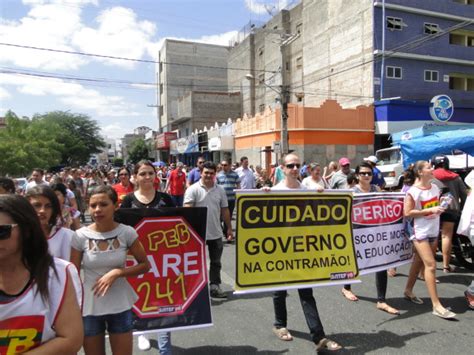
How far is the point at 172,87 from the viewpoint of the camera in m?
68.0

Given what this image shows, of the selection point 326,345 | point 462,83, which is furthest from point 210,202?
point 462,83

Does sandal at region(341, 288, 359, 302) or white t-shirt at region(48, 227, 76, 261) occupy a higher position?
white t-shirt at region(48, 227, 76, 261)

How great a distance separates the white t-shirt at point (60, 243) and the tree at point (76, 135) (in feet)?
183

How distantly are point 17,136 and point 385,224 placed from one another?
1536 inches

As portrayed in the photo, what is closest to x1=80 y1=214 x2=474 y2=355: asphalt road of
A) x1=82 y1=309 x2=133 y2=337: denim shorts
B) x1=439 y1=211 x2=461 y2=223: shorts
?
x1=439 y1=211 x2=461 y2=223: shorts

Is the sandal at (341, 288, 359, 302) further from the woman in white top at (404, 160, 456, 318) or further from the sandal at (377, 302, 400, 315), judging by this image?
the woman in white top at (404, 160, 456, 318)

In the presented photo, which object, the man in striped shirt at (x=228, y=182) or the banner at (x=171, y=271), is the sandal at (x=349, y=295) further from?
the man in striped shirt at (x=228, y=182)

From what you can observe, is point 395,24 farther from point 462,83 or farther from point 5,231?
point 5,231

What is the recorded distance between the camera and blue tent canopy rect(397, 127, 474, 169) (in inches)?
398

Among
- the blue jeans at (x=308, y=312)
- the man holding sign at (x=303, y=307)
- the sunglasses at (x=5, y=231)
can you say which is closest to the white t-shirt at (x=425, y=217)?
the man holding sign at (x=303, y=307)

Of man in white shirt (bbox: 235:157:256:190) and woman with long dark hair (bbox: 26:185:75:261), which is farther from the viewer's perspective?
man in white shirt (bbox: 235:157:256:190)

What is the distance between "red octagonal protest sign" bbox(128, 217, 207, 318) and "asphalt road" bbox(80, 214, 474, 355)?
0.64 metres

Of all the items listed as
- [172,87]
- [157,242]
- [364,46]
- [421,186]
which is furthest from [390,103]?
[172,87]

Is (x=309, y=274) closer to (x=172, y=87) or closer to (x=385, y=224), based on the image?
(x=385, y=224)
